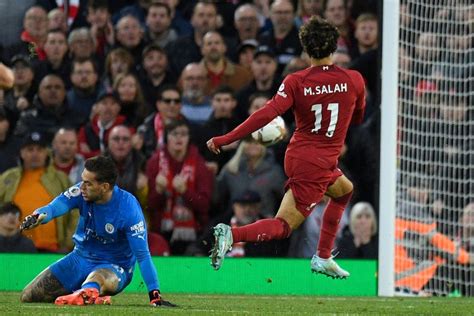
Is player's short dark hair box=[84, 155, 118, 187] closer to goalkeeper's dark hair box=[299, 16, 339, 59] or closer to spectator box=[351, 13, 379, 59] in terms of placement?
goalkeeper's dark hair box=[299, 16, 339, 59]

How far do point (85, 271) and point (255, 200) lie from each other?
173 inches

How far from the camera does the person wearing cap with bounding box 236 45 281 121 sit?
1452 centimetres

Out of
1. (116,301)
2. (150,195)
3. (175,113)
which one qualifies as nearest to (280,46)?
(175,113)

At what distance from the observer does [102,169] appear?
9656mm

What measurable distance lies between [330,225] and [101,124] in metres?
5.00

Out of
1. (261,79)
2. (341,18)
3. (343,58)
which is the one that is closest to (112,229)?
(261,79)

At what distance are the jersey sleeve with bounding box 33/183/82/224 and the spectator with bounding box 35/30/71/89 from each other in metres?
4.78

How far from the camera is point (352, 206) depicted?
14547 mm

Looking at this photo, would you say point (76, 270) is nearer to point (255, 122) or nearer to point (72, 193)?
point (72, 193)

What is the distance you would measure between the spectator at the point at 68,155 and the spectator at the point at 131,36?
118 cm

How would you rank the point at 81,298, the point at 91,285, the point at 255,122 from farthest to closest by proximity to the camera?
the point at 91,285, the point at 81,298, the point at 255,122

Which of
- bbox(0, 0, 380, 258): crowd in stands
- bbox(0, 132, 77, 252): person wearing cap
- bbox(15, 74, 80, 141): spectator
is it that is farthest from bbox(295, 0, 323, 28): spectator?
bbox(0, 132, 77, 252): person wearing cap

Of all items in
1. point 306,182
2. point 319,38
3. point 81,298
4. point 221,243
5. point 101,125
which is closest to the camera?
point 221,243

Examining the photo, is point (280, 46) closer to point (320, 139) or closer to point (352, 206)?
point (352, 206)
